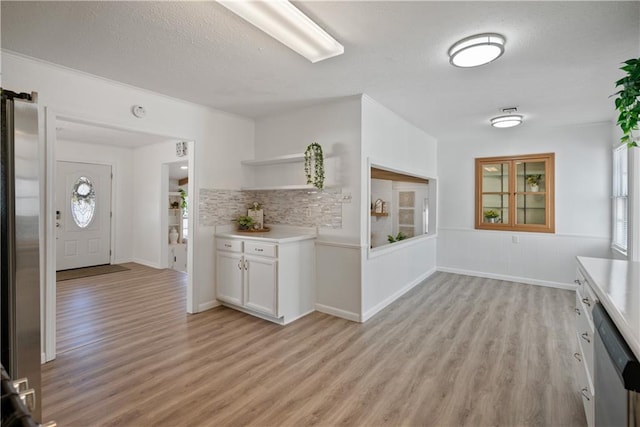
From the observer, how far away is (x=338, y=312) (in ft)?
11.8

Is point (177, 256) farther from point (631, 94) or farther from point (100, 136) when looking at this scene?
point (631, 94)

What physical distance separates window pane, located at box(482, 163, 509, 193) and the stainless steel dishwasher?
4.40 m

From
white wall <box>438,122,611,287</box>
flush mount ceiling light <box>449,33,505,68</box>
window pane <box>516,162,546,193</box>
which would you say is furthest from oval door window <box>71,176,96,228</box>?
window pane <box>516,162,546,193</box>

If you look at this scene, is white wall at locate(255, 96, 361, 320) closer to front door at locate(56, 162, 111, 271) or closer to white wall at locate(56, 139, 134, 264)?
white wall at locate(56, 139, 134, 264)

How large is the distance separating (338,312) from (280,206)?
1.58 meters

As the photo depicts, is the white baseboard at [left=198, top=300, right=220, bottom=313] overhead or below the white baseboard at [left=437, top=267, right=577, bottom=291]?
below

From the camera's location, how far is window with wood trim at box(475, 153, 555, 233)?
16.5ft

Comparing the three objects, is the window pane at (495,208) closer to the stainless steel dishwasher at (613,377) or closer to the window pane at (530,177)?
the window pane at (530,177)

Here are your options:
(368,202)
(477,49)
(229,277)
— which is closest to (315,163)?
(368,202)

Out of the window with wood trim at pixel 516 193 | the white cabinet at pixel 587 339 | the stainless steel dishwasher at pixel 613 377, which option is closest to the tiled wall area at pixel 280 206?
the white cabinet at pixel 587 339

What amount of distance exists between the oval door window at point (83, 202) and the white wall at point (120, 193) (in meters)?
0.35

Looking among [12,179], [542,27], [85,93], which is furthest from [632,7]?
[85,93]

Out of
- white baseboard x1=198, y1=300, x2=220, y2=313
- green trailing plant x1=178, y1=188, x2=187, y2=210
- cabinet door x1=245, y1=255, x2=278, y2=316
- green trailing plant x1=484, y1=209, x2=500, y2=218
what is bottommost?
white baseboard x1=198, y1=300, x2=220, y2=313

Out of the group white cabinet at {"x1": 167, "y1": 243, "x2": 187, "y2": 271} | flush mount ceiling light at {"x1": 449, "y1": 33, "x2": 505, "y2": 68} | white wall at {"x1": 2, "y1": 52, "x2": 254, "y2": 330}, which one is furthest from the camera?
white cabinet at {"x1": 167, "y1": 243, "x2": 187, "y2": 271}
